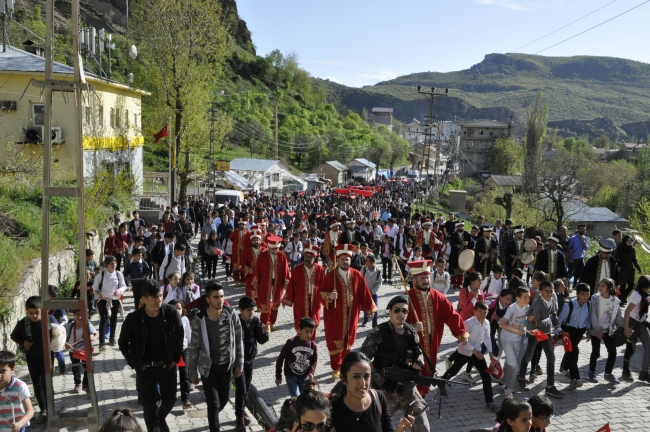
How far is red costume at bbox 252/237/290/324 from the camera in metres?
10.9

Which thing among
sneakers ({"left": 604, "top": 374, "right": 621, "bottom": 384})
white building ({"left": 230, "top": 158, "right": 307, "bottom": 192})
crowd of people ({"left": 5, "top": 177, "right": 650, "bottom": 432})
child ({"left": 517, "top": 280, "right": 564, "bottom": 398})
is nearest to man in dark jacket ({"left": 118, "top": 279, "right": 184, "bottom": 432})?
crowd of people ({"left": 5, "top": 177, "right": 650, "bottom": 432})

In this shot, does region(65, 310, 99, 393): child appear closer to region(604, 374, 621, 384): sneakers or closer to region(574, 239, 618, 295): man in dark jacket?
region(604, 374, 621, 384): sneakers

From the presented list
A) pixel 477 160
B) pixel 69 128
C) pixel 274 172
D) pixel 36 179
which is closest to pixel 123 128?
pixel 69 128

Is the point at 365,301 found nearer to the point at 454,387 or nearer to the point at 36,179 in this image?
the point at 454,387

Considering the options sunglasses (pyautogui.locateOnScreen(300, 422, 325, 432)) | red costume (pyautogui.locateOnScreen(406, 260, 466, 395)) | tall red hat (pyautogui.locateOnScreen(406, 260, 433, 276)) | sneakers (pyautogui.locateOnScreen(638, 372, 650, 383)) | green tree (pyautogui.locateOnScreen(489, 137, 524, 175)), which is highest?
green tree (pyautogui.locateOnScreen(489, 137, 524, 175))

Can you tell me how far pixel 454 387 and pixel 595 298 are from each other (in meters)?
2.39

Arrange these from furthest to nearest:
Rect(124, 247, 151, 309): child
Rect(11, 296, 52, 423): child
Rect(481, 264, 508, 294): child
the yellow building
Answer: the yellow building
Rect(124, 247, 151, 309): child
Rect(481, 264, 508, 294): child
Rect(11, 296, 52, 423): child

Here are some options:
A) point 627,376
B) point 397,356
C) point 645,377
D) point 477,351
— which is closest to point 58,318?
point 397,356

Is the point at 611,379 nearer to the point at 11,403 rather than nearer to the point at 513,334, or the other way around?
the point at 513,334

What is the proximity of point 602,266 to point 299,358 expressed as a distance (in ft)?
24.9

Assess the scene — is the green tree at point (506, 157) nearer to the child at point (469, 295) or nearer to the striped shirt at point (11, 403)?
the child at point (469, 295)

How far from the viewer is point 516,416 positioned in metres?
4.04

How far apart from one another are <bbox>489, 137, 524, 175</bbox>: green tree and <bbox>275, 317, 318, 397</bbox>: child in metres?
81.1

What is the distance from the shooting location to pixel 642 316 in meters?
8.59
